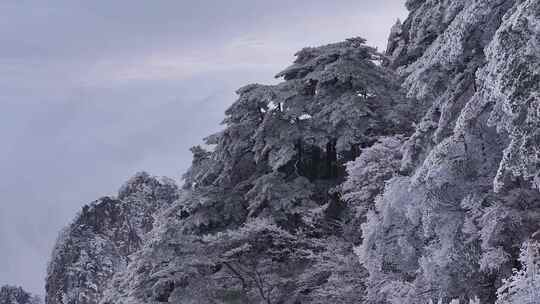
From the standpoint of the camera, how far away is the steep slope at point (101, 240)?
3406cm

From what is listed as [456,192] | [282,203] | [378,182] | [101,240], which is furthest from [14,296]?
[456,192]

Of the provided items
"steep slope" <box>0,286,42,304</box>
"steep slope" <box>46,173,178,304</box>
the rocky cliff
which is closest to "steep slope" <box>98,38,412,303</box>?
the rocky cliff

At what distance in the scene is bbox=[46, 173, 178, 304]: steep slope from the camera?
1341 inches

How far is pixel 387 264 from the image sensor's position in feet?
43.0

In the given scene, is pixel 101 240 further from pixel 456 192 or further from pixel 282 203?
pixel 456 192

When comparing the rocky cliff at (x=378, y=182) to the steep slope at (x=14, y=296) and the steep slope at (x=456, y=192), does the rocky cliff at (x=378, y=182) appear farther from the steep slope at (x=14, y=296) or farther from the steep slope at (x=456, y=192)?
the steep slope at (x=14, y=296)

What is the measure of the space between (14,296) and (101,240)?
11.4m

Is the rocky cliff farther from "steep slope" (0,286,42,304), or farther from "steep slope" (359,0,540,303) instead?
"steep slope" (0,286,42,304)

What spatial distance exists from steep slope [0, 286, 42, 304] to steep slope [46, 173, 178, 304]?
824 cm

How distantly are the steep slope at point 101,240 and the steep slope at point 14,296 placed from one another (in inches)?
324

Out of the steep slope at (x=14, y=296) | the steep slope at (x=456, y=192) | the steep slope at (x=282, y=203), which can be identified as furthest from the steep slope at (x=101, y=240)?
the steep slope at (x=456, y=192)

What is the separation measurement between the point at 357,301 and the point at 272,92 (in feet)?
21.4

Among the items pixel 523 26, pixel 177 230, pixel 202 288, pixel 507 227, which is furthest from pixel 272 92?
pixel 523 26

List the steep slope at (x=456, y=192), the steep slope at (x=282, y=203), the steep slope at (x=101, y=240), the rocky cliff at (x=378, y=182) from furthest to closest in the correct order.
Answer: the steep slope at (x=101, y=240), the steep slope at (x=282, y=203), the steep slope at (x=456, y=192), the rocky cliff at (x=378, y=182)
